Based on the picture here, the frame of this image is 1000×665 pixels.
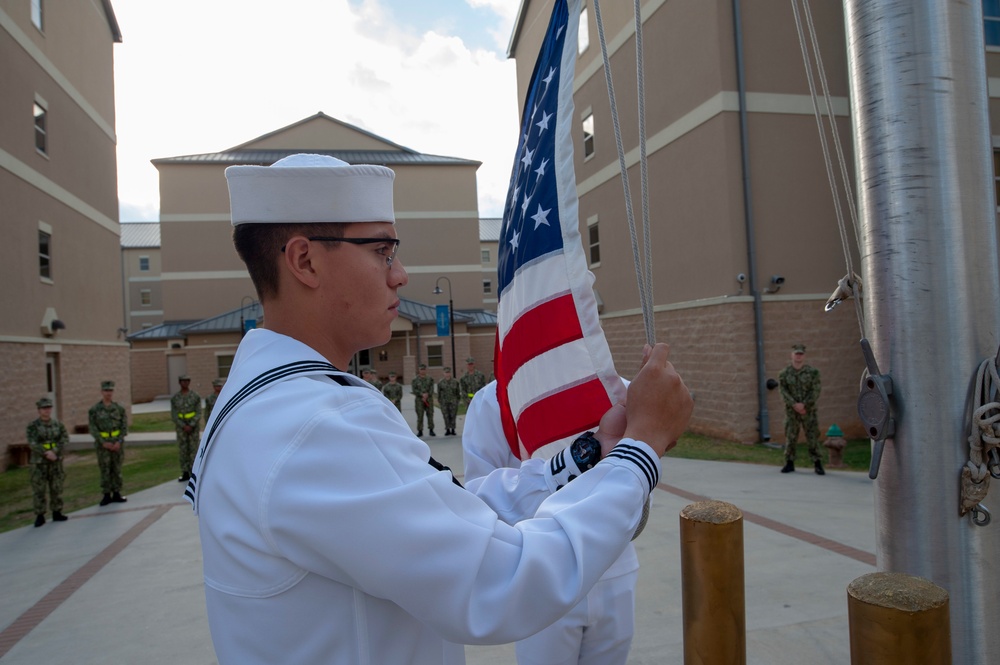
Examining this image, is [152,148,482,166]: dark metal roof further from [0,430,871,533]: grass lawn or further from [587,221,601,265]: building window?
[0,430,871,533]: grass lawn

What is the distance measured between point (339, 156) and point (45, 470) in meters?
32.4

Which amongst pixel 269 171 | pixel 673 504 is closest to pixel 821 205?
pixel 673 504

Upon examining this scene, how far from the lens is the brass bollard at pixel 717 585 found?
2072 mm

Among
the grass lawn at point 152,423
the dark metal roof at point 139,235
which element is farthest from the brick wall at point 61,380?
the dark metal roof at point 139,235

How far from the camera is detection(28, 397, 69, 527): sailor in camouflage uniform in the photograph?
29.9 ft

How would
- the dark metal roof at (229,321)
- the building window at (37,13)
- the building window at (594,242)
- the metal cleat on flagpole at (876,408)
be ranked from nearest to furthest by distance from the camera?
the metal cleat on flagpole at (876,408)
the building window at (37,13)
the building window at (594,242)
the dark metal roof at (229,321)

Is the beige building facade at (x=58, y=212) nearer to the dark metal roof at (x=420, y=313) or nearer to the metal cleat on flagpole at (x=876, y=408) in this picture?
the dark metal roof at (x=420, y=313)

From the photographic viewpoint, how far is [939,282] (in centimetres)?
161

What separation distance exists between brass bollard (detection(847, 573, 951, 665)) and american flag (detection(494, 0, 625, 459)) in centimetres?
95

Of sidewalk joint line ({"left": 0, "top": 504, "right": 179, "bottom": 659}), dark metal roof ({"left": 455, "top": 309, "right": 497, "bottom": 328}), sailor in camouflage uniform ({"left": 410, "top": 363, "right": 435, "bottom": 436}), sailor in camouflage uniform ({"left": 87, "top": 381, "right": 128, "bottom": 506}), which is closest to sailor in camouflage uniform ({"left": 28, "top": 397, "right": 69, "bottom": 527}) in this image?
sailor in camouflage uniform ({"left": 87, "top": 381, "right": 128, "bottom": 506})

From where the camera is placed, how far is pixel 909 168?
1.63 m

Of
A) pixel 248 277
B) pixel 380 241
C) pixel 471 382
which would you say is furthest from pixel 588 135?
pixel 248 277

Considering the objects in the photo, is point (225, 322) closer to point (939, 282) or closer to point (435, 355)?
point (435, 355)

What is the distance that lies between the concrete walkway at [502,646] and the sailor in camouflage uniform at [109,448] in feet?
2.89
